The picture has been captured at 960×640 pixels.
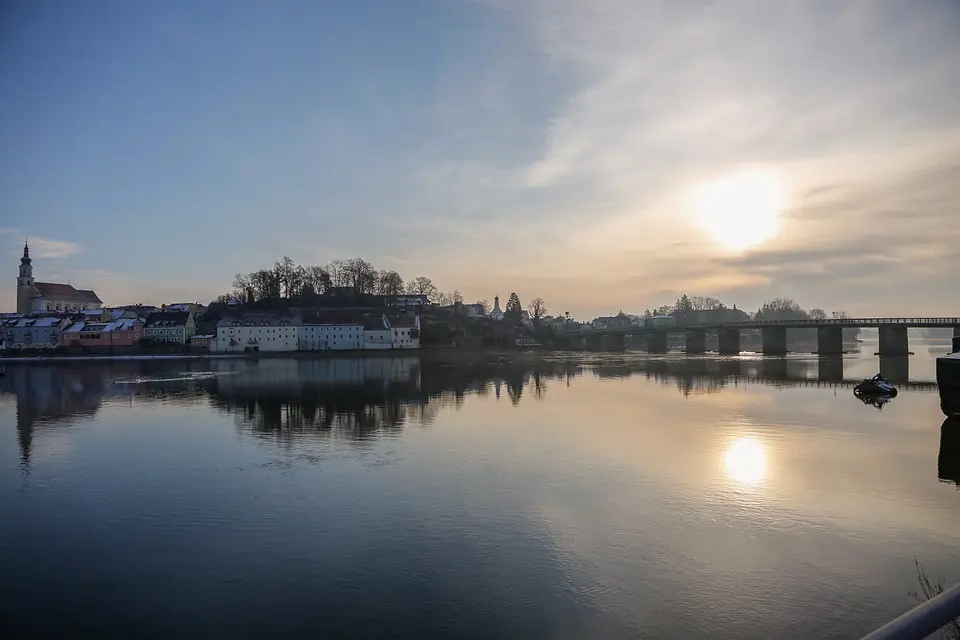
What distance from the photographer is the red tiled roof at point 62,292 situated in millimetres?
131125

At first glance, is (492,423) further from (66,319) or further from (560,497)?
(66,319)

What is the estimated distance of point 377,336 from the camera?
9850 centimetres

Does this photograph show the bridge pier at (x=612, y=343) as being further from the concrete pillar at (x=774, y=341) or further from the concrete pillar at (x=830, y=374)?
the concrete pillar at (x=830, y=374)

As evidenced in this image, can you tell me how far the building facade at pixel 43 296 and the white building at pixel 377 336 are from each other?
218ft

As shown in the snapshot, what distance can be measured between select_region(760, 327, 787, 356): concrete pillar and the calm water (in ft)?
229

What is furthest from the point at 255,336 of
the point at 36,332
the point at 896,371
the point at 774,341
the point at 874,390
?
the point at 896,371

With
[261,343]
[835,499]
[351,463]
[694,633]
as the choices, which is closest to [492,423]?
[351,463]

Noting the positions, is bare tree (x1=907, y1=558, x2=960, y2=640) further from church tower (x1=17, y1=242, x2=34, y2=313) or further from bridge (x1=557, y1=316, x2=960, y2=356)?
church tower (x1=17, y1=242, x2=34, y2=313)

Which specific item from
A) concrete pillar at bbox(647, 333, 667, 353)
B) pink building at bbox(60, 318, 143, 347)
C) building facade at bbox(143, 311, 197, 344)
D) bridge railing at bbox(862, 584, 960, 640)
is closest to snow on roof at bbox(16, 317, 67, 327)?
pink building at bbox(60, 318, 143, 347)

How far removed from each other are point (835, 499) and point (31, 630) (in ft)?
54.3

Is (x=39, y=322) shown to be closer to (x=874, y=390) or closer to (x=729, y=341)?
(x=729, y=341)

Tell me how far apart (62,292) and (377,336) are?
8454 cm

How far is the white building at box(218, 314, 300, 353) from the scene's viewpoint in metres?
95.9

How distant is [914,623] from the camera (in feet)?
7.48
